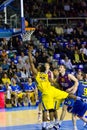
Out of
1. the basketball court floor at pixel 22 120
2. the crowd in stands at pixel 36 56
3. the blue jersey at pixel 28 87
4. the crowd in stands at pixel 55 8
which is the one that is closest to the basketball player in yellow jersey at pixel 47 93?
the basketball court floor at pixel 22 120

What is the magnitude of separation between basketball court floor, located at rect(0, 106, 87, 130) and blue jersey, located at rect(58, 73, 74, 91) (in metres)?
1.46

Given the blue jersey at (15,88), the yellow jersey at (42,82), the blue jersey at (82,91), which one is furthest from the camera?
the blue jersey at (15,88)

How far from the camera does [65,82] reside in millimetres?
11500

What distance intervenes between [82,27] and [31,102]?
7867 millimetres

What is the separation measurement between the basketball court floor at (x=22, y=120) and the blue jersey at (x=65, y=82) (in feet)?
4.79

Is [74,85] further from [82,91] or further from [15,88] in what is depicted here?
[15,88]

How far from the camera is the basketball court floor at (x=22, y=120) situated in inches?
498

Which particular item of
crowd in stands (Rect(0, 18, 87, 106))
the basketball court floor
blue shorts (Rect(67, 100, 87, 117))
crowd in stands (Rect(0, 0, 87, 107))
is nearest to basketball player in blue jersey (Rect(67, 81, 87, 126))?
blue shorts (Rect(67, 100, 87, 117))

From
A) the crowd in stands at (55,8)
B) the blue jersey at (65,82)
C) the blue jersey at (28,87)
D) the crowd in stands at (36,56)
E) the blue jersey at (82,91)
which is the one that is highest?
the crowd in stands at (55,8)

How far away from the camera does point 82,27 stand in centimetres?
2533

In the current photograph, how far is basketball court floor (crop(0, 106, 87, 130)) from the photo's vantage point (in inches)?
498

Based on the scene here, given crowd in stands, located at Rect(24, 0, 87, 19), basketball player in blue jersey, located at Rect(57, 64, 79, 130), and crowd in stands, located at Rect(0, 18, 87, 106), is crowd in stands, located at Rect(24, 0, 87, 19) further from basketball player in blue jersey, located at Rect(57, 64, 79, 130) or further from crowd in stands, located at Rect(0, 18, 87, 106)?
basketball player in blue jersey, located at Rect(57, 64, 79, 130)

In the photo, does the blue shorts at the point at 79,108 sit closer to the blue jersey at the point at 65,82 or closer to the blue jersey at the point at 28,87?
the blue jersey at the point at 65,82


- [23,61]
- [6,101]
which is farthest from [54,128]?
[23,61]
